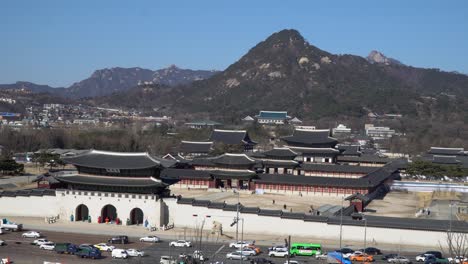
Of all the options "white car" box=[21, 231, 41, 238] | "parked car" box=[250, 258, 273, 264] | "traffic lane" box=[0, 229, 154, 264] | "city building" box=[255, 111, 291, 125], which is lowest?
"traffic lane" box=[0, 229, 154, 264]

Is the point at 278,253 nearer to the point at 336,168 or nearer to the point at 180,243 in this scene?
the point at 180,243

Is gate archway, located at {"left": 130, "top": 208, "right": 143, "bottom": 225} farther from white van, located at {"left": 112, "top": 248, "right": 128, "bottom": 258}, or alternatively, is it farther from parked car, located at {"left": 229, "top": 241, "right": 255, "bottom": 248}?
white van, located at {"left": 112, "top": 248, "right": 128, "bottom": 258}

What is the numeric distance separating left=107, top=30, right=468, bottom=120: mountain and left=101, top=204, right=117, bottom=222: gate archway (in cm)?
9925

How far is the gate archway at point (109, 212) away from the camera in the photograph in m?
34.1

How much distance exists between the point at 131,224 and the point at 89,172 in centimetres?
387

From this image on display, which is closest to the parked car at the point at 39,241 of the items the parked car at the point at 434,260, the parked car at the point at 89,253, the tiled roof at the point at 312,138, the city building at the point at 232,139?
the parked car at the point at 89,253

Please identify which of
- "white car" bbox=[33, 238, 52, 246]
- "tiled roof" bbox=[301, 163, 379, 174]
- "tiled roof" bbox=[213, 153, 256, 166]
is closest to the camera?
"white car" bbox=[33, 238, 52, 246]

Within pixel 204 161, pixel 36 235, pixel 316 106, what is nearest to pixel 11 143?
pixel 204 161

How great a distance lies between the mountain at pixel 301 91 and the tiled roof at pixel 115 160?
3897 inches

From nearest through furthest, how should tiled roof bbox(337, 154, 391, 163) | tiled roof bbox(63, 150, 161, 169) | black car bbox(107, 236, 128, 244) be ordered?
black car bbox(107, 236, 128, 244)
tiled roof bbox(63, 150, 161, 169)
tiled roof bbox(337, 154, 391, 163)

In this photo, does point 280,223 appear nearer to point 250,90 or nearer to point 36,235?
point 36,235

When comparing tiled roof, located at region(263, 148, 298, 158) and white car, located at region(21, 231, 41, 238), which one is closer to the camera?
white car, located at region(21, 231, 41, 238)

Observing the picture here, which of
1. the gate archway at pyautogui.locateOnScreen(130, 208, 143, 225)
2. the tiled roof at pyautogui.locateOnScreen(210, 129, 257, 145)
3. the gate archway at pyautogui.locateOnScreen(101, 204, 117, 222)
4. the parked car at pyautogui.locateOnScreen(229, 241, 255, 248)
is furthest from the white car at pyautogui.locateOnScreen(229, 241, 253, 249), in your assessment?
the tiled roof at pyautogui.locateOnScreen(210, 129, 257, 145)

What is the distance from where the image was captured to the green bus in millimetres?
27448
